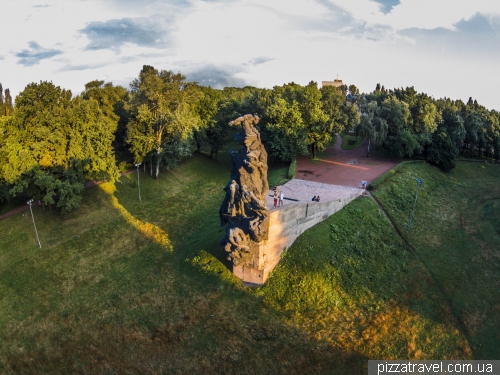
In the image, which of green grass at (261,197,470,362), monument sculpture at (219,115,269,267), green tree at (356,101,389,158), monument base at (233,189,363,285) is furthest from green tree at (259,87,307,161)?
monument sculpture at (219,115,269,267)

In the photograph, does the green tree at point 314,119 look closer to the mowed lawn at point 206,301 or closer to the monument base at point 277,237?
the mowed lawn at point 206,301

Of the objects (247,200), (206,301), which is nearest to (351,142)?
(247,200)

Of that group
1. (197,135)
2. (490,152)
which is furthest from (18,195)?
(490,152)

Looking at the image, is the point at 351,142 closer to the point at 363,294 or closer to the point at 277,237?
the point at 277,237

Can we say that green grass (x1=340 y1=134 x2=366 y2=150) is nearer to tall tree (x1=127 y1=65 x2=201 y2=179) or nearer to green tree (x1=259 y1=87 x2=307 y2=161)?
green tree (x1=259 y1=87 x2=307 y2=161)

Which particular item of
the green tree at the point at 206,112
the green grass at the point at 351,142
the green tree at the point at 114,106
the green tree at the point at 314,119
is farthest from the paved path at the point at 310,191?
the green tree at the point at 114,106

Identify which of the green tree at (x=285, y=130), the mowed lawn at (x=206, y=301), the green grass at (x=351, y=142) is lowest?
the mowed lawn at (x=206, y=301)

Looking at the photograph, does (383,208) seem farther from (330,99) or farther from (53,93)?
(53,93)
